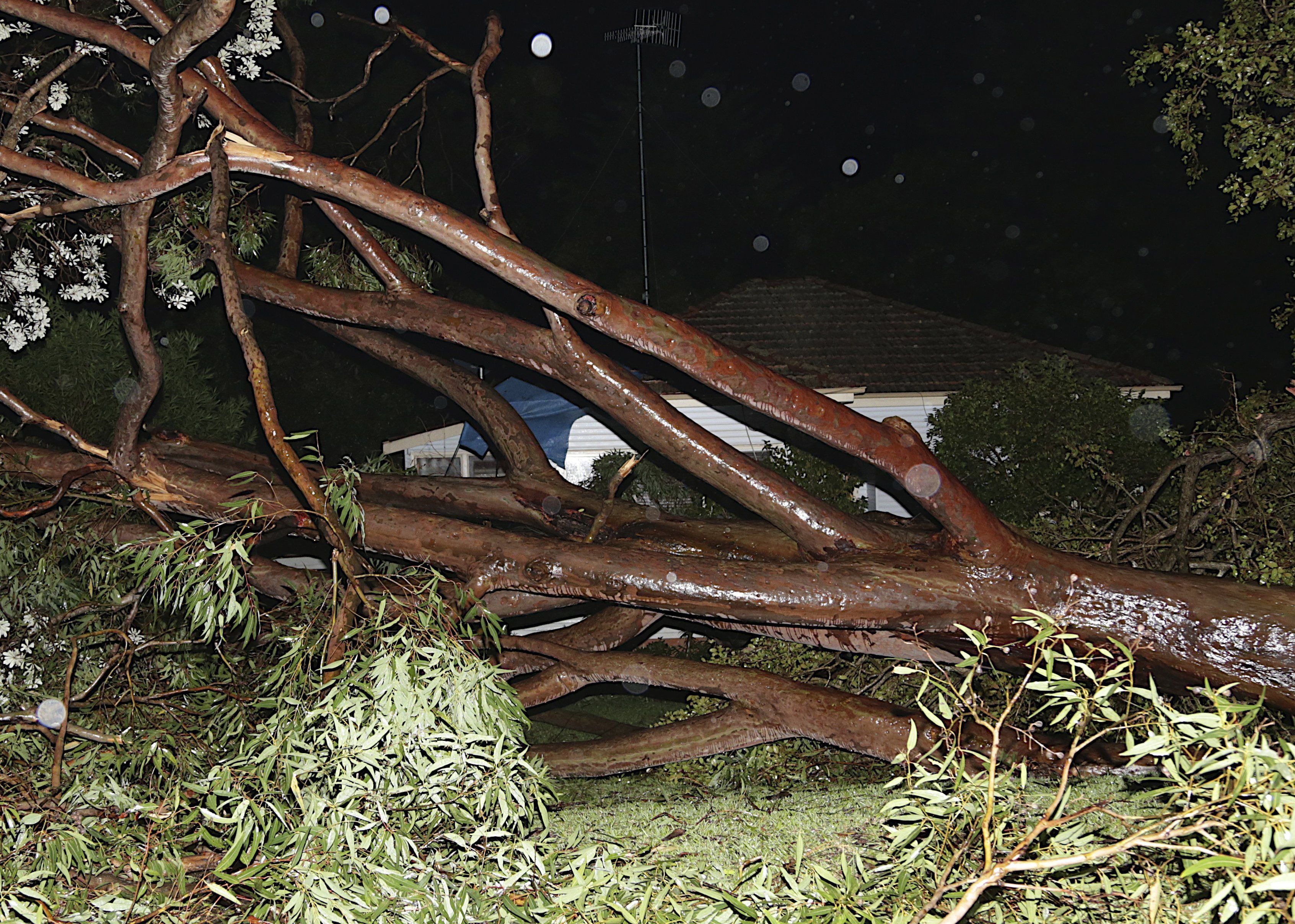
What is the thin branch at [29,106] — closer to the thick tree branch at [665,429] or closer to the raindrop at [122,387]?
the thick tree branch at [665,429]

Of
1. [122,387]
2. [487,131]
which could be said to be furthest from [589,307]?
[122,387]

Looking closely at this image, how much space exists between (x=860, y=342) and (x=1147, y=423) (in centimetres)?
568

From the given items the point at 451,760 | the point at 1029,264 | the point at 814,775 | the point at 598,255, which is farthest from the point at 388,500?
the point at 1029,264

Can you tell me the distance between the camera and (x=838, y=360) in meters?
16.5

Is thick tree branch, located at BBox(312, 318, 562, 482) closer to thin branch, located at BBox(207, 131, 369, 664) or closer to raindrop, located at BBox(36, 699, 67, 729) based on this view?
thin branch, located at BBox(207, 131, 369, 664)

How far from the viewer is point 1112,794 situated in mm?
5703

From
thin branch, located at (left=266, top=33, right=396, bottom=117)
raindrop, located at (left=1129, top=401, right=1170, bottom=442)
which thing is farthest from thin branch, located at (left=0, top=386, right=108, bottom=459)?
raindrop, located at (left=1129, top=401, right=1170, bottom=442)

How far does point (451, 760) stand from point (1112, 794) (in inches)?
166

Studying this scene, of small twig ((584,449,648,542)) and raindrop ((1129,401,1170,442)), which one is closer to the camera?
small twig ((584,449,648,542))

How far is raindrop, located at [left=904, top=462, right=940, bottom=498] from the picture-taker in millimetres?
4570

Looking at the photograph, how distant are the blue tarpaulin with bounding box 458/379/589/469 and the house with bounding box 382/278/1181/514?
333 millimetres

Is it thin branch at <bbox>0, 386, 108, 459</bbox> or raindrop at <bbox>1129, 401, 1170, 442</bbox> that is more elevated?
thin branch at <bbox>0, 386, 108, 459</bbox>

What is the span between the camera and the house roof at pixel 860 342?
1589 centimetres

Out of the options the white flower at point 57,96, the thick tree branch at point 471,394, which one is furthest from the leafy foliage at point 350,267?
the white flower at point 57,96
